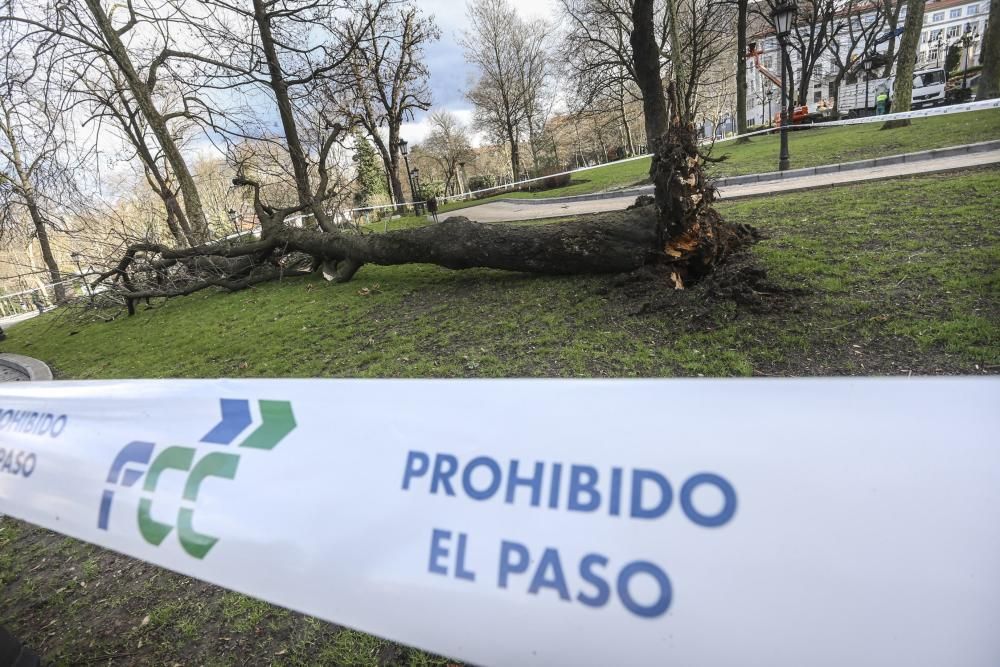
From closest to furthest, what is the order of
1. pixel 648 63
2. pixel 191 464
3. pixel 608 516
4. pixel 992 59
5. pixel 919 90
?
pixel 608 516
pixel 191 464
pixel 648 63
pixel 992 59
pixel 919 90

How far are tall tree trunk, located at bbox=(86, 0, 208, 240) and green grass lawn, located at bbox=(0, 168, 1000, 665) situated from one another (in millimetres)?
6547

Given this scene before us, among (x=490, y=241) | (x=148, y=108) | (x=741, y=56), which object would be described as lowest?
(x=490, y=241)

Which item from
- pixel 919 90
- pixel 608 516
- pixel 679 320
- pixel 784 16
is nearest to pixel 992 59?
pixel 784 16

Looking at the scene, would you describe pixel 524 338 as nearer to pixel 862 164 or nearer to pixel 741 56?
pixel 862 164

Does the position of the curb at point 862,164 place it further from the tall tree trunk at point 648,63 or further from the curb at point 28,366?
the curb at point 28,366

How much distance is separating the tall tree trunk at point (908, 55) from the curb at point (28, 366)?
865 inches

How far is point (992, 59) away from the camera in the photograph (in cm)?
1332

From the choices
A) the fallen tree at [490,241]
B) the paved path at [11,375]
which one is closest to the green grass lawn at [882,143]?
the fallen tree at [490,241]

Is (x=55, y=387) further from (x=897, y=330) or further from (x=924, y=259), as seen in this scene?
(x=924, y=259)

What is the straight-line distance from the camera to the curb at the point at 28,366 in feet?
23.8

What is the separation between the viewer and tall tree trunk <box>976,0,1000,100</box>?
13047 mm

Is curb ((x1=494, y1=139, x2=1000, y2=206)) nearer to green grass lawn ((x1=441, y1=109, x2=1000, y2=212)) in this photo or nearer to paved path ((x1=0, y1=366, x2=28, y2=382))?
green grass lawn ((x1=441, y1=109, x2=1000, y2=212))

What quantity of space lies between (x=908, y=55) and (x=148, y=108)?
2250 cm

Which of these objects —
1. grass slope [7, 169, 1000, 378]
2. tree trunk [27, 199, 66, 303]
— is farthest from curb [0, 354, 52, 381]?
tree trunk [27, 199, 66, 303]
